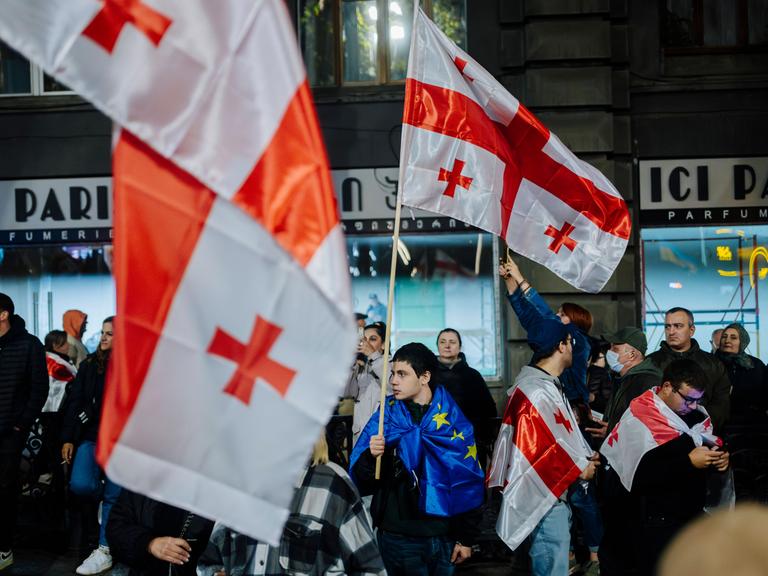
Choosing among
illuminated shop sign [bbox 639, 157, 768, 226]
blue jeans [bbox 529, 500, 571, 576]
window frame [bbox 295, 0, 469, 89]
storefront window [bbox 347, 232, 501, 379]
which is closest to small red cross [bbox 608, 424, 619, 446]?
blue jeans [bbox 529, 500, 571, 576]

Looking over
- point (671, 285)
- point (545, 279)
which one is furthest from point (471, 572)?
point (671, 285)

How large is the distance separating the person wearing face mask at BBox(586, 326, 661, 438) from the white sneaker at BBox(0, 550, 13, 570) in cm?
479

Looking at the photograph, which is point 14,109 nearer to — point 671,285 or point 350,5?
point 350,5

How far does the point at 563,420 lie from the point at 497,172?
1578mm

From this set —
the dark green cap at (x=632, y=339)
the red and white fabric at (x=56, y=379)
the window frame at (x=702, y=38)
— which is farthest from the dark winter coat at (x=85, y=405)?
the window frame at (x=702, y=38)

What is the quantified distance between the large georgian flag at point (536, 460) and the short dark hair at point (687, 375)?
808 mm

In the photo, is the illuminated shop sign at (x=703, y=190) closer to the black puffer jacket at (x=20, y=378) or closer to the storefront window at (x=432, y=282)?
the storefront window at (x=432, y=282)

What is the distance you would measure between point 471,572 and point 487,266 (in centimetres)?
548

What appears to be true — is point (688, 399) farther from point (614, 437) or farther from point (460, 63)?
point (460, 63)

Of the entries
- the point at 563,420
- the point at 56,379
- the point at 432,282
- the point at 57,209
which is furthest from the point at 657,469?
the point at 57,209

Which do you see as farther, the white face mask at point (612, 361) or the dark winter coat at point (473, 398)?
the white face mask at point (612, 361)

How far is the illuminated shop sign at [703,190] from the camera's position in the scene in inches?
544

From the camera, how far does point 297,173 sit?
368 centimetres

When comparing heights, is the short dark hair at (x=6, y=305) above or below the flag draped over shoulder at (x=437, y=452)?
above
